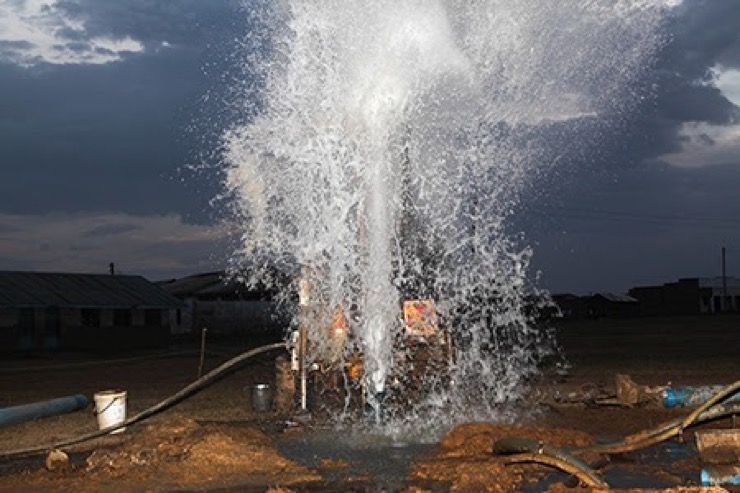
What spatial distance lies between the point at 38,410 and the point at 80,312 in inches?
944

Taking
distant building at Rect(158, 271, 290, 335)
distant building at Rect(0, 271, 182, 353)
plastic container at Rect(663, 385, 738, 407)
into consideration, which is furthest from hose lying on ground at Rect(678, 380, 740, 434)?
distant building at Rect(158, 271, 290, 335)

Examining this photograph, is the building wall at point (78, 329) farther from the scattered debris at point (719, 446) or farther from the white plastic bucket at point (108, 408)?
the scattered debris at point (719, 446)

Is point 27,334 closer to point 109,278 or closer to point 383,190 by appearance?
point 109,278

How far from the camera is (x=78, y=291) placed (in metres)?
38.2

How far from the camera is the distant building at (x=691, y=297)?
9169cm

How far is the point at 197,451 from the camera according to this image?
10.2 meters

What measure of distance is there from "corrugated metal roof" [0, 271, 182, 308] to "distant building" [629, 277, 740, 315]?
205 ft

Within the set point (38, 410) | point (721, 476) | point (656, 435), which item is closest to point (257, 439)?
point (38, 410)

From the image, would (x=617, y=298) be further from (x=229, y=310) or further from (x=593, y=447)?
(x=593, y=447)

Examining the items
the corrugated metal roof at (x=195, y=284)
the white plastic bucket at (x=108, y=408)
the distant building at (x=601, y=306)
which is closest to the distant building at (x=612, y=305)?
the distant building at (x=601, y=306)

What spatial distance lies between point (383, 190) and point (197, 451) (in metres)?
6.62

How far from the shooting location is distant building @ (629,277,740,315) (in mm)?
91688

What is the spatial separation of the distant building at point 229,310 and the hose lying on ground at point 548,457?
144ft

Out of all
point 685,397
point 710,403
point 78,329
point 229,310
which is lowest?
point 685,397
